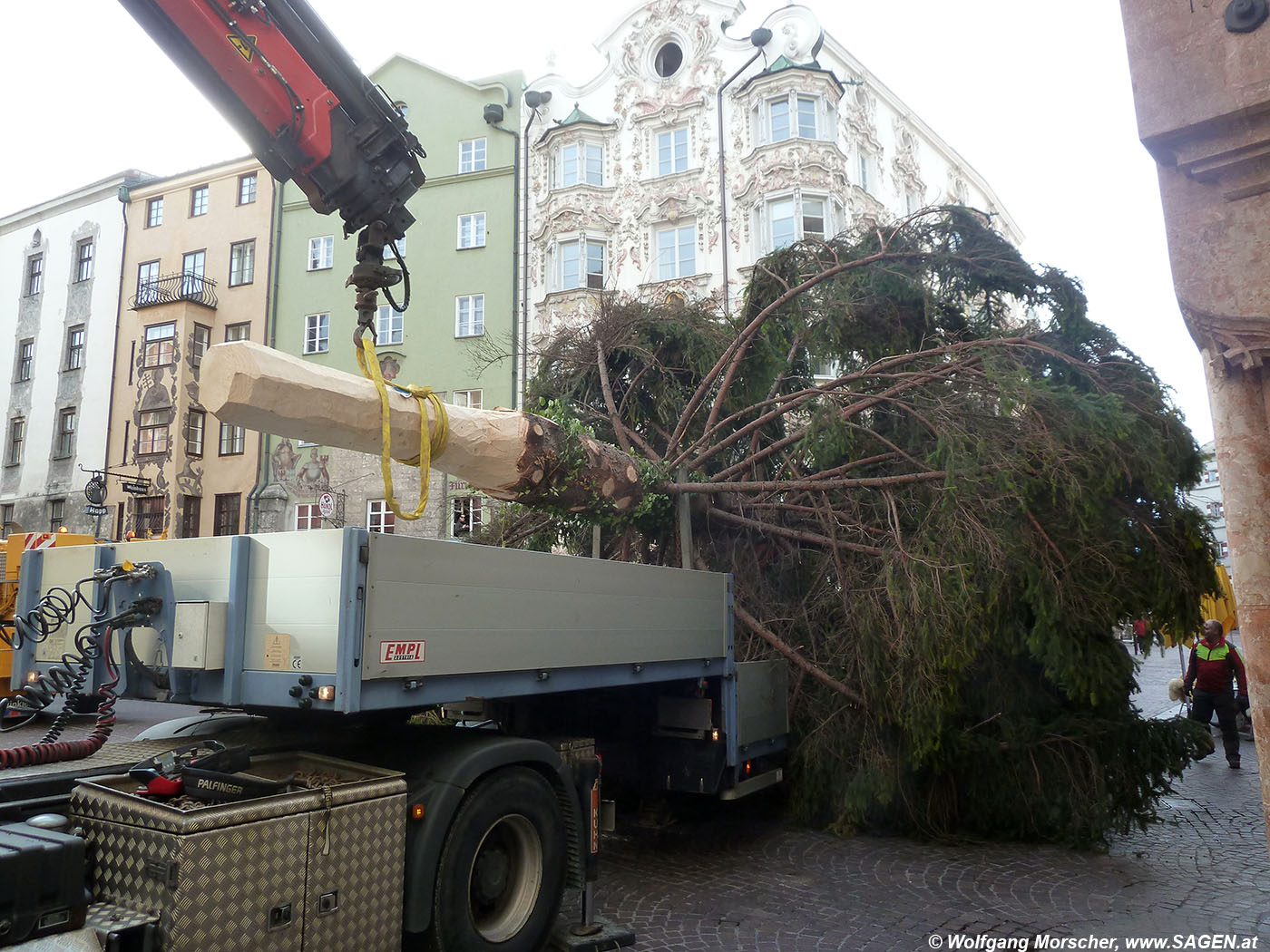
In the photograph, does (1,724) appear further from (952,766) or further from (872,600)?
(952,766)

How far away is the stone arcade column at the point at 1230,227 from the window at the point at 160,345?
29738mm

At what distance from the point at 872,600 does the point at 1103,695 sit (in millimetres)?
2039

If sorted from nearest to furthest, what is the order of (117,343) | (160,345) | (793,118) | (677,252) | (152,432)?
1. (793,118)
2. (677,252)
3. (152,432)
4. (160,345)
5. (117,343)

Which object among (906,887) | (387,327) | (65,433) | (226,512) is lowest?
(906,887)

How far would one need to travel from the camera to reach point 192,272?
30.4 meters

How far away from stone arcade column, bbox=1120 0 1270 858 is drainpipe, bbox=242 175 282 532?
86.3 ft

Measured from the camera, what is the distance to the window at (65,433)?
31.2 m

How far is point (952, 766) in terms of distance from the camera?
25.0 ft

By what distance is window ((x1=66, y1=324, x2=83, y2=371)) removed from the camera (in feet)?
105

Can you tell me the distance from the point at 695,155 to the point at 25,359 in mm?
25285

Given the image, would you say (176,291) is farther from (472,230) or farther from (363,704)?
(363,704)

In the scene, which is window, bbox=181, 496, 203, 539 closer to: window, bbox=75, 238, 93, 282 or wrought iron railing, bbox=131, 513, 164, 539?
wrought iron railing, bbox=131, 513, 164, 539

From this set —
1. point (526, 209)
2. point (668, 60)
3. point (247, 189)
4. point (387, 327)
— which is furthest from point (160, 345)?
point (668, 60)

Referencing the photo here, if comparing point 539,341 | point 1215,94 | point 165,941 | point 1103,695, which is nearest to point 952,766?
point 1103,695
